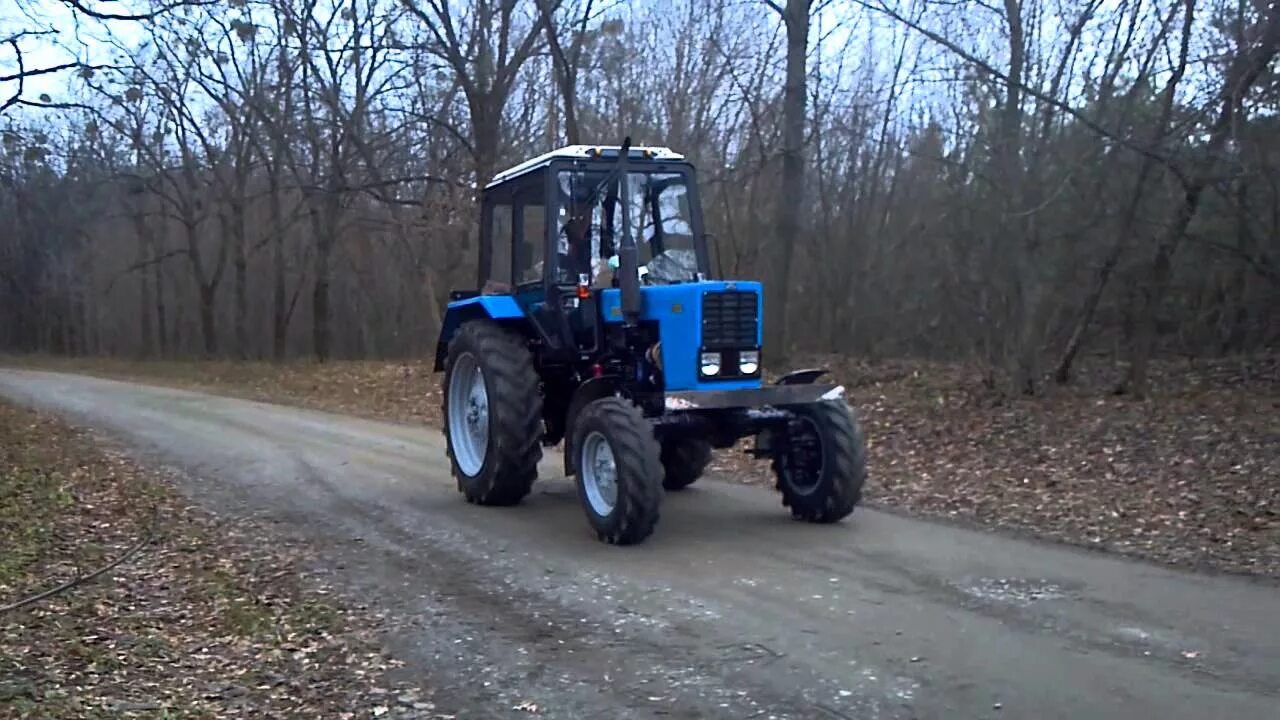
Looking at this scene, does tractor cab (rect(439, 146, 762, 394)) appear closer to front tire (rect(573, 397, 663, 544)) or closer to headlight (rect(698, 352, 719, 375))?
headlight (rect(698, 352, 719, 375))

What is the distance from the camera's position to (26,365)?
3966 cm

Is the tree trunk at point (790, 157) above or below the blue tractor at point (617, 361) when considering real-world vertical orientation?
above

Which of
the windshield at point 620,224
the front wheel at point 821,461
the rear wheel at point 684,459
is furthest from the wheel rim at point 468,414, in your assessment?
the front wheel at point 821,461

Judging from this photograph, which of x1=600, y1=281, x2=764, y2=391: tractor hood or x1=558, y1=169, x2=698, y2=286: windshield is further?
x1=558, y1=169, x2=698, y2=286: windshield

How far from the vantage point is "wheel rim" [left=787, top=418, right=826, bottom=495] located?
9.20 m

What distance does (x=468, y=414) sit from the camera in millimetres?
11188

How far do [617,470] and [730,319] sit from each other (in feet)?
4.55

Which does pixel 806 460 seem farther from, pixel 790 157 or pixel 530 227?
pixel 790 157

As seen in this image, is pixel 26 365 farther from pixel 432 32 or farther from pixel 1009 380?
pixel 1009 380

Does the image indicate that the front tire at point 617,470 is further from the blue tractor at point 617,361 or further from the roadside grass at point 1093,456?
the roadside grass at point 1093,456

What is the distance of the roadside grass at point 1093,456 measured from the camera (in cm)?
905

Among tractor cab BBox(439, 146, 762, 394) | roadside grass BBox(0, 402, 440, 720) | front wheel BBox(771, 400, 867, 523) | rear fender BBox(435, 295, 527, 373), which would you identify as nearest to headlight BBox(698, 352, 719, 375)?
tractor cab BBox(439, 146, 762, 394)

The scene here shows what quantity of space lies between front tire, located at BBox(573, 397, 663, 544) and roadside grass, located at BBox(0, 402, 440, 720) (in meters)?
2.03

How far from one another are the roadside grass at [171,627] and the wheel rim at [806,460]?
365 cm
